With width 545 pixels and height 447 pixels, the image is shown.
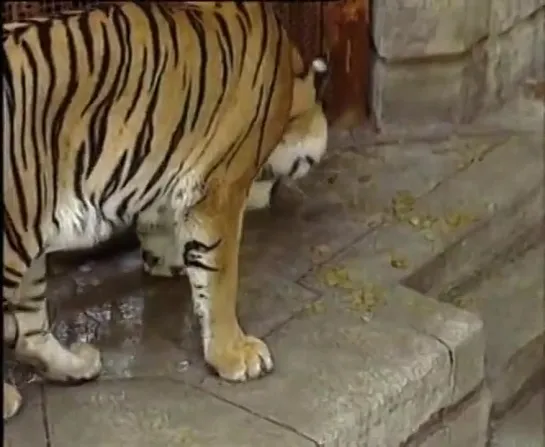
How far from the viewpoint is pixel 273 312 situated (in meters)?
1.99

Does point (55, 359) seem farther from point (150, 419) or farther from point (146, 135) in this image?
point (146, 135)

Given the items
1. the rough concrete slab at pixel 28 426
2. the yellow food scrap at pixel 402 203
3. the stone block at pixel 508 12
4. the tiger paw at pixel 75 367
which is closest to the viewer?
the rough concrete slab at pixel 28 426

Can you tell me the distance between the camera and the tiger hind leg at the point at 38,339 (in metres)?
1.76

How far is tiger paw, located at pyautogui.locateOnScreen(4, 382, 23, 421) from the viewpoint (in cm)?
171

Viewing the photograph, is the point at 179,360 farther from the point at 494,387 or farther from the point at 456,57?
the point at 456,57

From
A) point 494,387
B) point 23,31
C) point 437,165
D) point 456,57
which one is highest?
point 23,31

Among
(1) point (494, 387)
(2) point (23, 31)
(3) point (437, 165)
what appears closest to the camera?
(2) point (23, 31)

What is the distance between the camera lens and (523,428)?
2164mm

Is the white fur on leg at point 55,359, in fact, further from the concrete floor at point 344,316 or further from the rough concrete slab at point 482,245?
the rough concrete slab at point 482,245

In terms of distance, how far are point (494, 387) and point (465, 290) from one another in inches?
8.8

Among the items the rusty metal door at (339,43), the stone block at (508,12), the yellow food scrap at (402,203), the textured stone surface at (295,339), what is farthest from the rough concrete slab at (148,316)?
the stone block at (508,12)

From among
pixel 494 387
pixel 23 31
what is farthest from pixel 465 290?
pixel 23 31

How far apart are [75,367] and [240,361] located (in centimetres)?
24

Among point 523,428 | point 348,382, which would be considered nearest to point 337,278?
point 348,382
